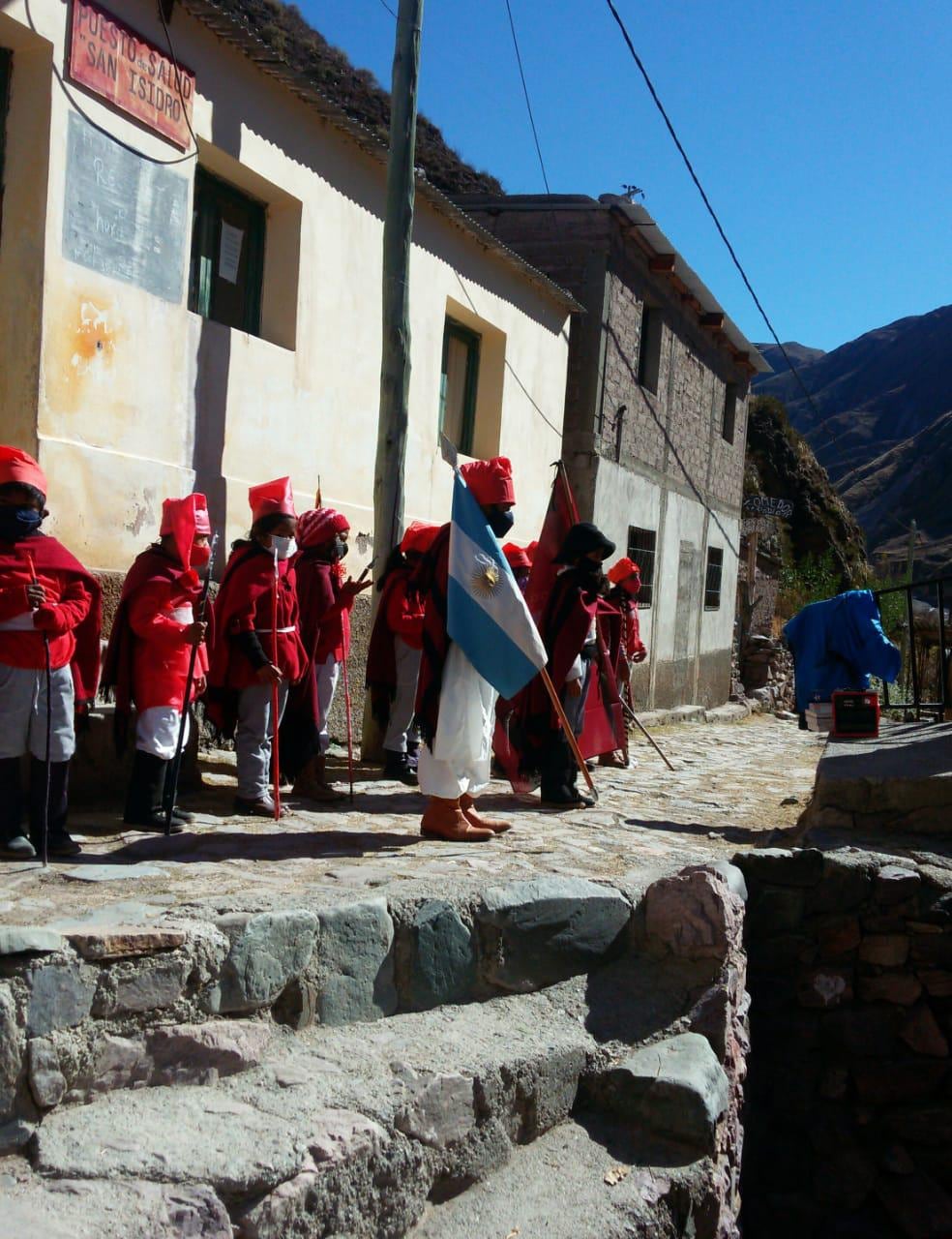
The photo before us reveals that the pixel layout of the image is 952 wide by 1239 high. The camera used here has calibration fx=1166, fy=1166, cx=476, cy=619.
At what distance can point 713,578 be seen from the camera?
18500 millimetres

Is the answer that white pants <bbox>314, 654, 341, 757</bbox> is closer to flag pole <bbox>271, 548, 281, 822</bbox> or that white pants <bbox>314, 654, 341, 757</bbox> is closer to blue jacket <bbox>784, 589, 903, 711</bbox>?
flag pole <bbox>271, 548, 281, 822</bbox>

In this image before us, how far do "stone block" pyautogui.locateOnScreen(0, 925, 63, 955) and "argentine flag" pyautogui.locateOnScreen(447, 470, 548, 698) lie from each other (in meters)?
2.74

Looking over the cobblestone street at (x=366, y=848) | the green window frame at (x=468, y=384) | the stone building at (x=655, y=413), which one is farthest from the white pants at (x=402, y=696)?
the stone building at (x=655, y=413)

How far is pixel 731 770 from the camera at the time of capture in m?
9.84

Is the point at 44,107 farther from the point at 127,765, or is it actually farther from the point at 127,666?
the point at 127,765

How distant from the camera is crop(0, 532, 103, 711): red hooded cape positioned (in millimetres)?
4422

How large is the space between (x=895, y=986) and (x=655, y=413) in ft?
33.1

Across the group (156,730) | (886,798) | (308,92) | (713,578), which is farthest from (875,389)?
(156,730)

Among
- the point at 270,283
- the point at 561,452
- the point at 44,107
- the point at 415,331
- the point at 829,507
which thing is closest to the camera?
the point at 44,107

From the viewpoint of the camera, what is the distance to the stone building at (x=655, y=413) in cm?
1286

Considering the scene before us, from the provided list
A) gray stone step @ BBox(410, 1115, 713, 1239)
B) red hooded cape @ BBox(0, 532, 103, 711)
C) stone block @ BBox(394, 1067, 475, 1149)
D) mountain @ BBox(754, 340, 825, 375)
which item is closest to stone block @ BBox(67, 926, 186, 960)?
stone block @ BBox(394, 1067, 475, 1149)

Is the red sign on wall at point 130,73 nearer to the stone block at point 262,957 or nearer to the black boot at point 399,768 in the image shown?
the black boot at point 399,768

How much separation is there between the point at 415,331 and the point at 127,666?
5148mm

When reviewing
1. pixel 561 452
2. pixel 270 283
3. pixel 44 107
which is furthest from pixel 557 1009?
pixel 561 452
